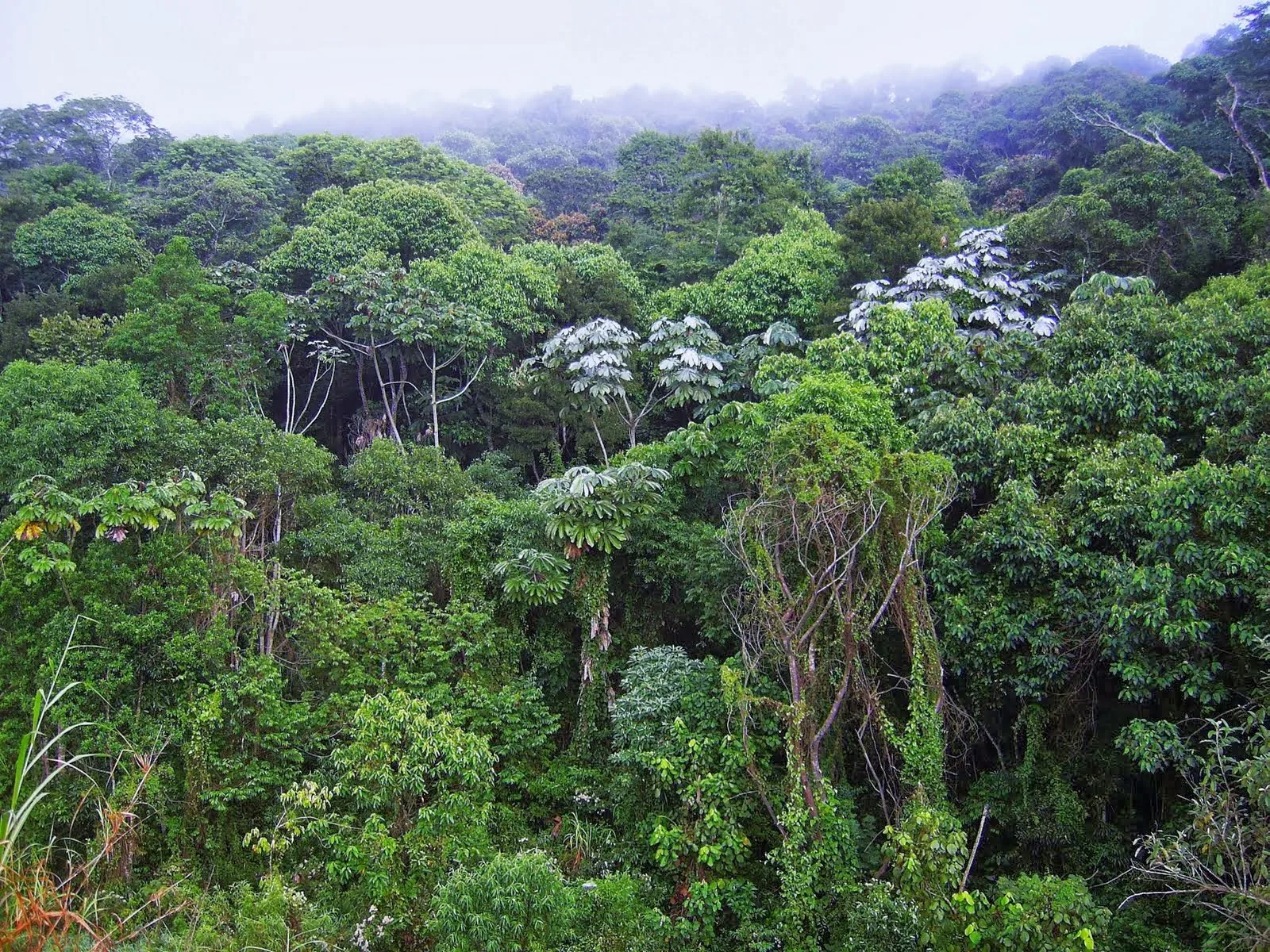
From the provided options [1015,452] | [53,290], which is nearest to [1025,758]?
[1015,452]

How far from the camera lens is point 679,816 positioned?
350 inches

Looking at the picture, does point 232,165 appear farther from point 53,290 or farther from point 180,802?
point 180,802

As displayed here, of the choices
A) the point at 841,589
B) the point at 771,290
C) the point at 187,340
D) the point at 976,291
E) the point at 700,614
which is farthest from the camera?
the point at 771,290

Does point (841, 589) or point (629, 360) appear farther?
point (629, 360)

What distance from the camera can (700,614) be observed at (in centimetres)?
1231

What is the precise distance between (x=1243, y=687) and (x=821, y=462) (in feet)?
14.4

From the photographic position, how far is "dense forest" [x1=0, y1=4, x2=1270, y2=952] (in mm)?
7340

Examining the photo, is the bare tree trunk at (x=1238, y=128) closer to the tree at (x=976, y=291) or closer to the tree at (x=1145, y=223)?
the tree at (x=1145, y=223)

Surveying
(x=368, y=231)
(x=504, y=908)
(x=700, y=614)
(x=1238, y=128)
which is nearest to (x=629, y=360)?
(x=700, y=614)

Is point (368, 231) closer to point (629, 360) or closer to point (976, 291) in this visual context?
point (629, 360)

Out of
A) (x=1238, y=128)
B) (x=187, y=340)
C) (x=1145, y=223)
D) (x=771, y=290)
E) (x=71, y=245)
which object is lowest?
(x=187, y=340)

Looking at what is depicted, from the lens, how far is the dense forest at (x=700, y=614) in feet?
24.1

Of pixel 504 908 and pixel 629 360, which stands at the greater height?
pixel 629 360

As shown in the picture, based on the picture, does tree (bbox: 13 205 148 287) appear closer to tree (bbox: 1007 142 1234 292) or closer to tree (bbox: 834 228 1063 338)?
tree (bbox: 834 228 1063 338)
